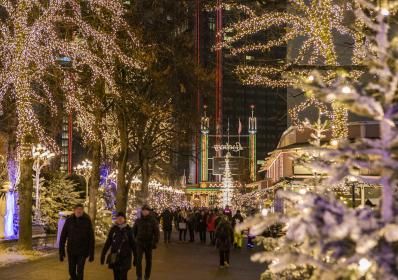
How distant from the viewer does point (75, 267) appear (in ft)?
44.5

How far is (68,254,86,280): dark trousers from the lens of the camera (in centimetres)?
1341

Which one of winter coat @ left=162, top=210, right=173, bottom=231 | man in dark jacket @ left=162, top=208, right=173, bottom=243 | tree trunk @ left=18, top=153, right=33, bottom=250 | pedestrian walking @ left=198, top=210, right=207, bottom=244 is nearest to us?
tree trunk @ left=18, top=153, right=33, bottom=250

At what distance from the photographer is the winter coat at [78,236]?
525 inches

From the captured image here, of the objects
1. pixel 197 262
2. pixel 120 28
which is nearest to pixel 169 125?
pixel 120 28

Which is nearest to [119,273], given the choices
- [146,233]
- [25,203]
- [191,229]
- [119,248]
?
[119,248]

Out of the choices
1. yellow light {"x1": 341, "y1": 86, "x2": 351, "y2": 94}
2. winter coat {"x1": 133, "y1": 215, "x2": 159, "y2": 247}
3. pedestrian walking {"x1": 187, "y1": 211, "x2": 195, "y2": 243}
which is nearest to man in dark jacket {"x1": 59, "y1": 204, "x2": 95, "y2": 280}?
winter coat {"x1": 133, "y1": 215, "x2": 159, "y2": 247}

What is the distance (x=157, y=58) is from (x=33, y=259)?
41.7 feet

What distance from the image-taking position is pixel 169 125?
38938mm

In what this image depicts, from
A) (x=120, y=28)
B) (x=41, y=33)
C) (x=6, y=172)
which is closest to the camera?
(x=41, y=33)

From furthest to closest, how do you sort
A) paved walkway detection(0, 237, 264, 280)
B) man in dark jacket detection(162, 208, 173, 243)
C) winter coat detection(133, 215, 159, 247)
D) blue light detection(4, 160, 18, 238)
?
man in dark jacket detection(162, 208, 173, 243) → blue light detection(4, 160, 18, 238) → paved walkway detection(0, 237, 264, 280) → winter coat detection(133, 215, 159, 247)

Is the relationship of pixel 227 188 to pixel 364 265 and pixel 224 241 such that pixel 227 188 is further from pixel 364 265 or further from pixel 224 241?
pixel 364 265

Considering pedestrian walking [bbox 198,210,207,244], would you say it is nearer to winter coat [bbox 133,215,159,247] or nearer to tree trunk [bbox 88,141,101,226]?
tree trunk [bbox 88,141,101,226]

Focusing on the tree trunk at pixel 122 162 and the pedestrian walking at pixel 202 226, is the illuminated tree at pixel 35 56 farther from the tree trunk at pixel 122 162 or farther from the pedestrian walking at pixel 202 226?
the pedestrian walking at pixel 202 226

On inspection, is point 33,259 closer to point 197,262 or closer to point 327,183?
point 197,262
